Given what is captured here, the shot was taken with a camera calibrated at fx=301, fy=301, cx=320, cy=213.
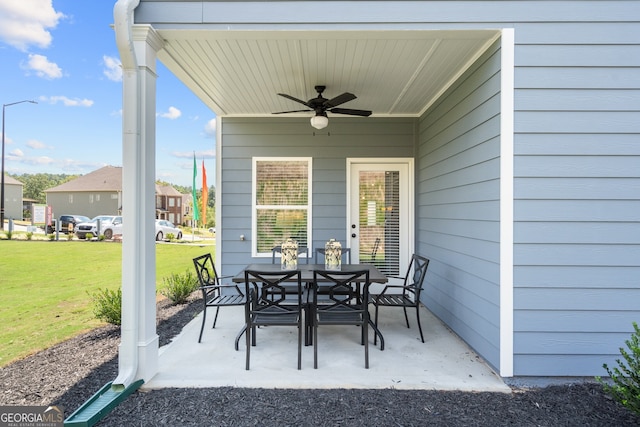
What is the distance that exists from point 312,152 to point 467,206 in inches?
92.4

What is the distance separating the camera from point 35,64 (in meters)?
6.02

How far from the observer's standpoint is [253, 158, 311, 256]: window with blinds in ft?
14.6

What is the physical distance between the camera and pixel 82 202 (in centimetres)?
2072

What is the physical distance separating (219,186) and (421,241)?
299 centimetres

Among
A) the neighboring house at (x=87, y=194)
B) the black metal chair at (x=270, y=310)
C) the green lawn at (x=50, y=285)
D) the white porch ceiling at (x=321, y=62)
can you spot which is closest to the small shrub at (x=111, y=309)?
the green lawn at (x=50, y=285)

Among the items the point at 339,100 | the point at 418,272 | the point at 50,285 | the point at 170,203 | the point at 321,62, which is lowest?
the point at 50,285

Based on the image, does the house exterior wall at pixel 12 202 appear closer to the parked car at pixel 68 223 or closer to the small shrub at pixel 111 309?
the parked car at pixel 68 223

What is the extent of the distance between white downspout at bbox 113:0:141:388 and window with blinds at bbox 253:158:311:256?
2.37 m

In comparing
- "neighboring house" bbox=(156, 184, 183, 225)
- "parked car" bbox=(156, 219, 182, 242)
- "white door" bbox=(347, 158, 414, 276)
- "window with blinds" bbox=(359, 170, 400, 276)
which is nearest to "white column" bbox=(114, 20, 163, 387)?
"white door" bbox=(347, 158, 414, 276)

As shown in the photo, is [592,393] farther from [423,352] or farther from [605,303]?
[423,352]

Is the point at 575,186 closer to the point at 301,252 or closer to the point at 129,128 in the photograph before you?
the point at 301,252

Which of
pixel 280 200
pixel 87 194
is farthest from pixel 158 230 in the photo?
pixel 87 194

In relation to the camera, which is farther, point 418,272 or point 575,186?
point 418,272

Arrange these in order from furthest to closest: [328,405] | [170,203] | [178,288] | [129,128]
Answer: [170,203]
[178,288]
[129,128]
[328,405]
